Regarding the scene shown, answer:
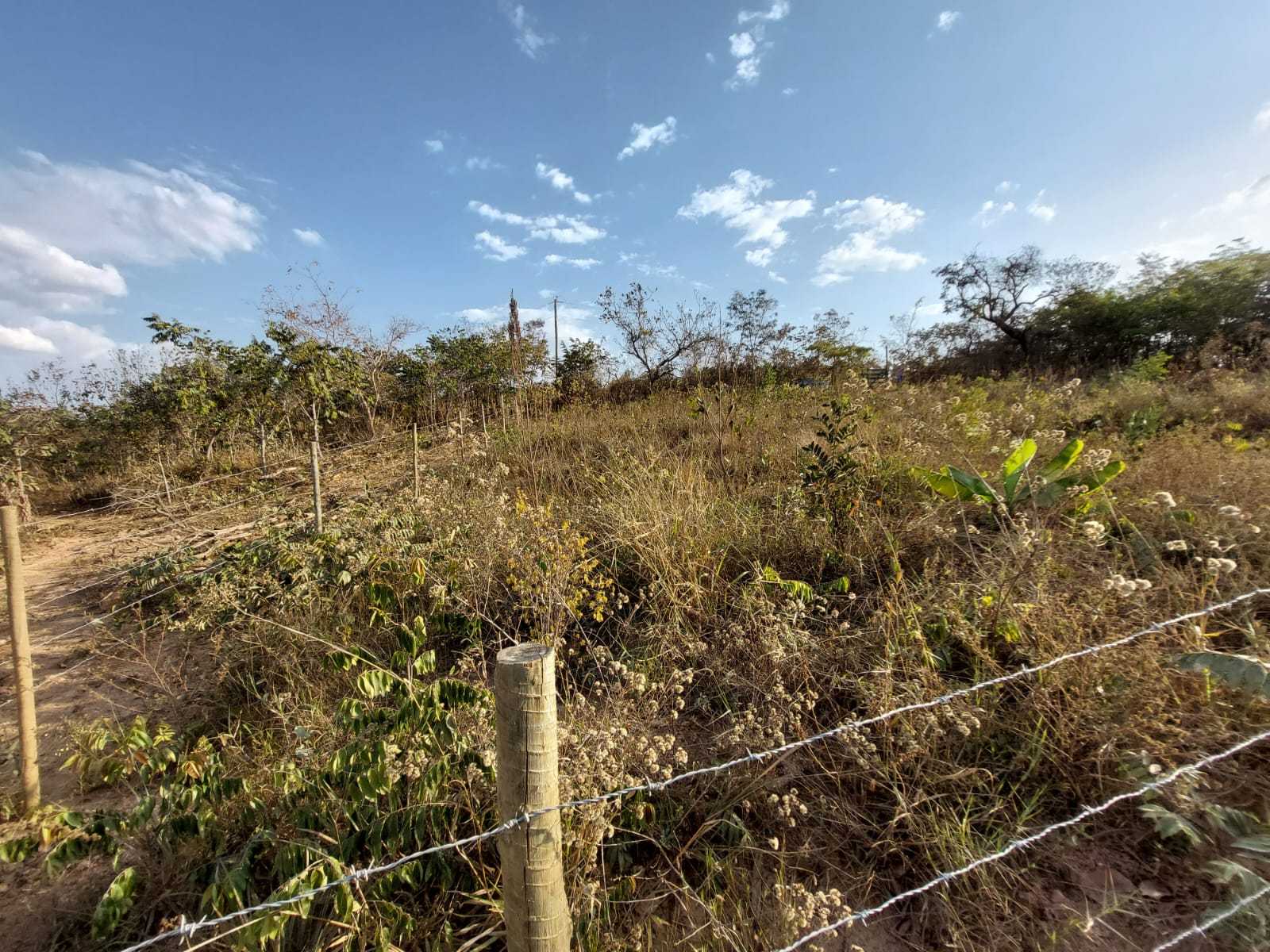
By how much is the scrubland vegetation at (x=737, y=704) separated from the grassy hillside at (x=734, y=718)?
15 millimetres

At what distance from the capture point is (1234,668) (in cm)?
144

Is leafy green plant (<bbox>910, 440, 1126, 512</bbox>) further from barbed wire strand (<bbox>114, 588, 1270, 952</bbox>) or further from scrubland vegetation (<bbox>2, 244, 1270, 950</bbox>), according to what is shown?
barbed wire strand (<bbox>114, 588, 1270, 952</bbox>)

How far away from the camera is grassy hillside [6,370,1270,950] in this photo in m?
1.33

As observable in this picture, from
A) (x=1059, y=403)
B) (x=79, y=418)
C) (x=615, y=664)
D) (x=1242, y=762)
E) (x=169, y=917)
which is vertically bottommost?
(x=169, y=917)

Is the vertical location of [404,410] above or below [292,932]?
above

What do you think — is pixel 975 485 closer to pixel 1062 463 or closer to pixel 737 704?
pixel 1062 463

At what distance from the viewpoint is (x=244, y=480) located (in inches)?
251

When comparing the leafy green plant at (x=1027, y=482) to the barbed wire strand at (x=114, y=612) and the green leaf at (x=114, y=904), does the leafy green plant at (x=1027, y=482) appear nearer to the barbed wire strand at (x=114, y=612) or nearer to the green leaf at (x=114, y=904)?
the green leaf at (x=114, y=904)

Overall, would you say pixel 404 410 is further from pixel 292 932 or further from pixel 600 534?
pixel 292 932

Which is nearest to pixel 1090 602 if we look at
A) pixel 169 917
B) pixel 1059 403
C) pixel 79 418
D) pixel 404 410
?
pixel 169 917

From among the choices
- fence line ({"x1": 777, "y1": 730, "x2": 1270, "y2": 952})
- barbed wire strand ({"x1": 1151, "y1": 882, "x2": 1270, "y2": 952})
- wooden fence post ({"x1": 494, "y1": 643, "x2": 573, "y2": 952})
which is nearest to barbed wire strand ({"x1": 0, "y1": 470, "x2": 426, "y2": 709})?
wooden fence post ({"x1": 494, "y1": 643, "x2": 573, "y2": 952})

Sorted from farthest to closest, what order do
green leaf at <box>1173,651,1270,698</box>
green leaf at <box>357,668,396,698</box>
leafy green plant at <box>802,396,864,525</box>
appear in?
leafy green plant at <box>802,396,864,525</box>, green leaf at <box>1173,651,1270,698</box>, green leaf at <box>357,668,396,698</box>

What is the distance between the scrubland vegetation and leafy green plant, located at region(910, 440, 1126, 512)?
3 cm

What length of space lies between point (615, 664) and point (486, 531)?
Answer: 4.44ft
